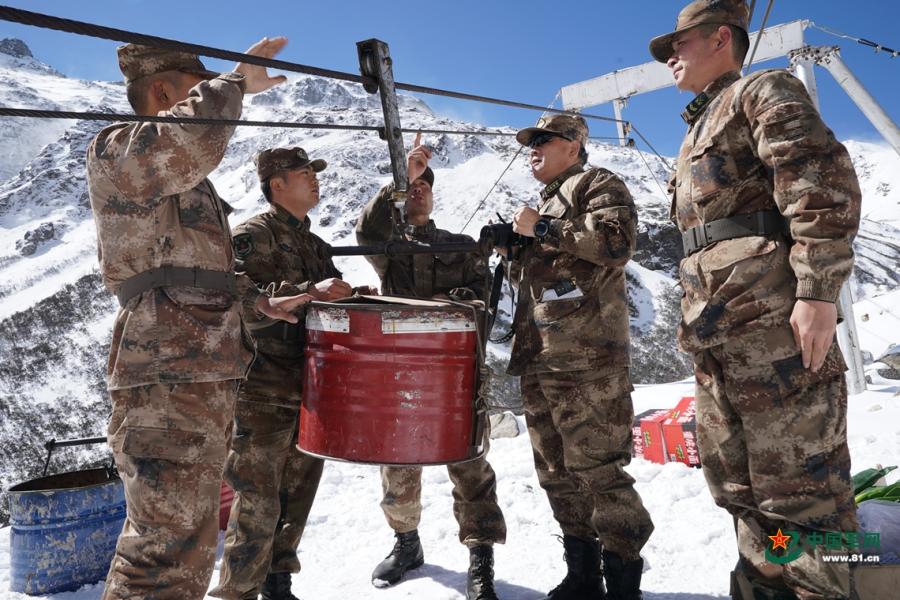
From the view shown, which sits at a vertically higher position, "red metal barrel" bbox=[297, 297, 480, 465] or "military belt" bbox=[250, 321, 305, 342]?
"military belt" bbox=[250, 321, 305, 342]

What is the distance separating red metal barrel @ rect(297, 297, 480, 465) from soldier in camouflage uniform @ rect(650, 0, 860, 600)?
2.94 ft

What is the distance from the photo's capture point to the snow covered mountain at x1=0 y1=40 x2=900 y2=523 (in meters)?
36.3

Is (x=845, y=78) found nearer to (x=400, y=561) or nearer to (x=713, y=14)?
(x=713, y=14)

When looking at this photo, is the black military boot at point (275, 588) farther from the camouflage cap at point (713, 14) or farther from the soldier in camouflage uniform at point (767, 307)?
the camouflage cap at point (713, 14)

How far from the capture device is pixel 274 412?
3045 mm

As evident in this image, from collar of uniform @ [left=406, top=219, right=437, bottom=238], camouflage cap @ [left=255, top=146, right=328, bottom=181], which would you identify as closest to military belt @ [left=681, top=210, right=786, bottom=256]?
collar of uniform @ [left=406, top=219, right=437, bottom=238]

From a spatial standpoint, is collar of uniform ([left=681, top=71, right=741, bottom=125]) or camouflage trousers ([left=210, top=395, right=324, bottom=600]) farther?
camouflage trousers ([left=210, top=395, right=324, bottom=600])

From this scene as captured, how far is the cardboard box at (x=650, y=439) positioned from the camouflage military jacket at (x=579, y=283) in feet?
7.67

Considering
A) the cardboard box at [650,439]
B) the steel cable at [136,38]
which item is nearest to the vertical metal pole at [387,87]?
the steel cable at [136,38]

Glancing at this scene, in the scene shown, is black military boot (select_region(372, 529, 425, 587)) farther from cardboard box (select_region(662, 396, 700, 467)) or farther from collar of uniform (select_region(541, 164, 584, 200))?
cardboard box (select_region(662, 396, 700, 467))

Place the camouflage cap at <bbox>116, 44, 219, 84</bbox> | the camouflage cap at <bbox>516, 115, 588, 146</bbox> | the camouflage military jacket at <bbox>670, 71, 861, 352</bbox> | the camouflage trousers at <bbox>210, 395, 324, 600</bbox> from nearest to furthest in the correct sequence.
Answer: the camouflage military jacket at <bbox>670, 71, 861, 352</bbox> < the camouflage cap at <bbox>116, 44, 219, 84</bbox> < the camouflage trousers at <bbox>210, 395, 324, 600</bbox> < the camouflage cap at <bbox>516, 115, 588, 146</bbox>

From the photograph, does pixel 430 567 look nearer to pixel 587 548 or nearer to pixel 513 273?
pixel 587 548

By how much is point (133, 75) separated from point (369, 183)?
220 feet

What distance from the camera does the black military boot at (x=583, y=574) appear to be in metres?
2.81
